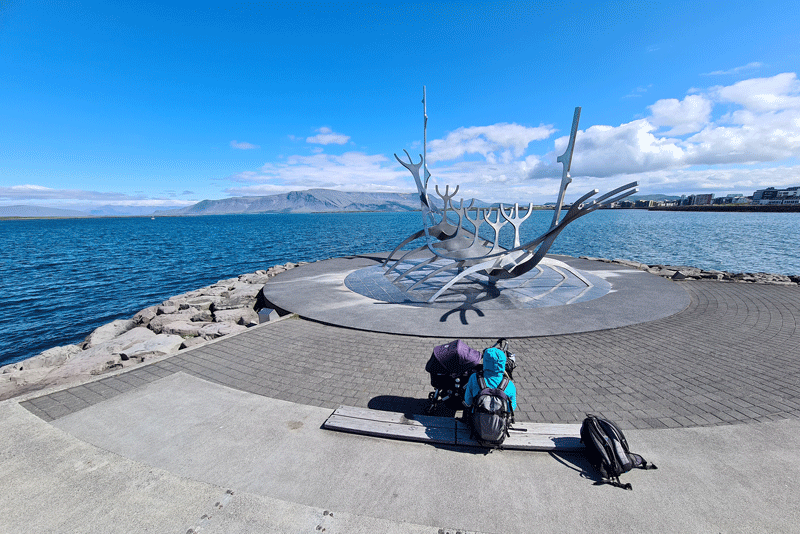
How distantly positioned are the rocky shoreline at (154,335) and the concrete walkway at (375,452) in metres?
1.11

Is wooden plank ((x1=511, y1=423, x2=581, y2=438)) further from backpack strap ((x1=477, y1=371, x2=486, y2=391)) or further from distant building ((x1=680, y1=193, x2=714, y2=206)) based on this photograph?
distant building ((x1=680, y1=193, x2=714, y2=206))

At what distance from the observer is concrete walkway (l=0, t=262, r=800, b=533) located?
308cm

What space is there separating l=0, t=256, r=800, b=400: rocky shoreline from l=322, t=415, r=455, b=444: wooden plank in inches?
188

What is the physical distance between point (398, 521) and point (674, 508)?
259cm

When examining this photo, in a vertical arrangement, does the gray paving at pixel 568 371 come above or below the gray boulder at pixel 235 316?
above

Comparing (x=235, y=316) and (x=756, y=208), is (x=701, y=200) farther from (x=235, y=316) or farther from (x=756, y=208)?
(x=235, y=316)

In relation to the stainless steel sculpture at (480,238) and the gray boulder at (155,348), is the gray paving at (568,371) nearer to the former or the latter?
the gray boulder at (155,348)

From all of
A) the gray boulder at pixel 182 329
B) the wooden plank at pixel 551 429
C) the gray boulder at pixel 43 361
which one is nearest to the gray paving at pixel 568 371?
the wooden plank at pixel 551 429

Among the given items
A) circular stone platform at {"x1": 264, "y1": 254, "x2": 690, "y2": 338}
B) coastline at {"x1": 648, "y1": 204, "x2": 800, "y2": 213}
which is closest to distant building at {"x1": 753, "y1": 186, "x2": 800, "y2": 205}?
coastline at {"x1": 648, "y1": 204, "x2": 800, "y2": 213}

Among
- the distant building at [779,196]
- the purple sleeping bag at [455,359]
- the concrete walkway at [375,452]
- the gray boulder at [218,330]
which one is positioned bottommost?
the gray boulder at [218,330]

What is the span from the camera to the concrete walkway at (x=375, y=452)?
3076mm

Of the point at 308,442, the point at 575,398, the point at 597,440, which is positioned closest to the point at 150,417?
the point at 308,442

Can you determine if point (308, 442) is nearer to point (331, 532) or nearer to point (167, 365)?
point (331, 532)

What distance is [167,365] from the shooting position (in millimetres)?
6418
